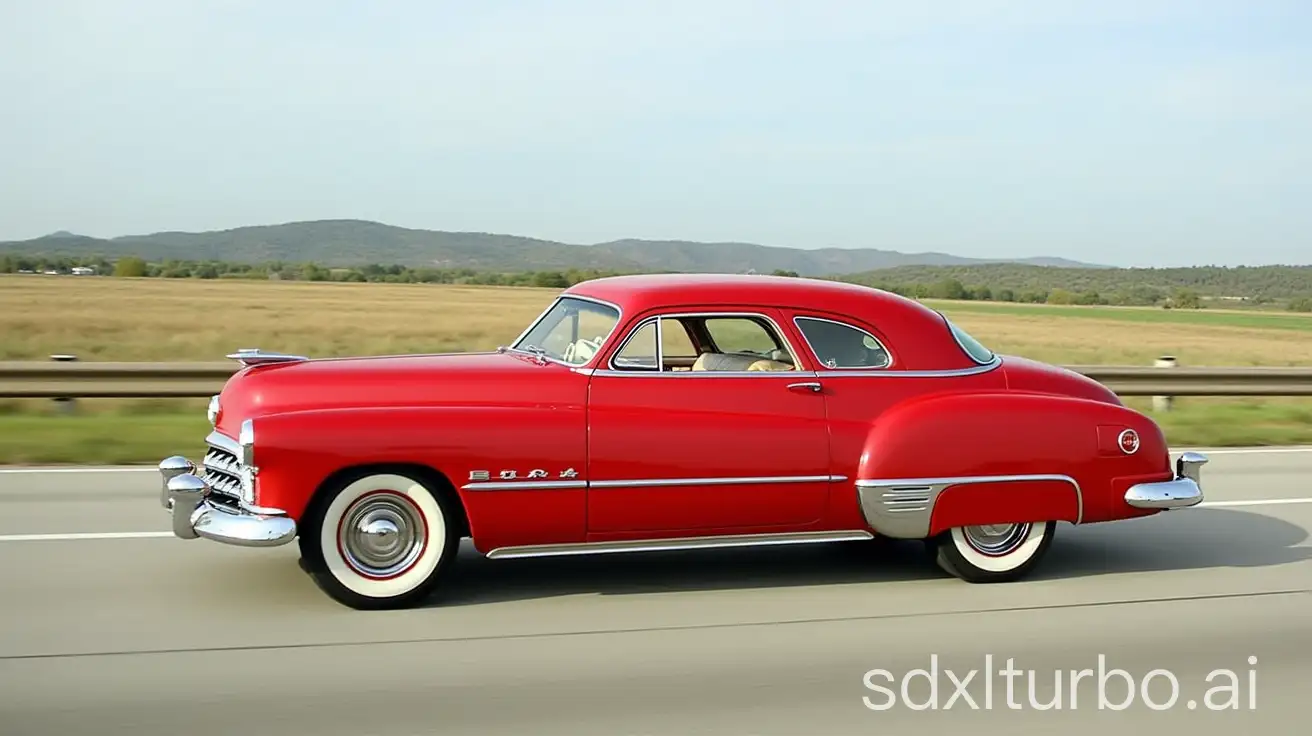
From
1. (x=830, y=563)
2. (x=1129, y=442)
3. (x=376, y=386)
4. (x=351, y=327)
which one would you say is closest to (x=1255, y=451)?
(x=1129, y=442)

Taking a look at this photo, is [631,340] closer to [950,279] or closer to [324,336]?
[324,336]

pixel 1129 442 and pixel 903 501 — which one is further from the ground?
pixel 1129 442

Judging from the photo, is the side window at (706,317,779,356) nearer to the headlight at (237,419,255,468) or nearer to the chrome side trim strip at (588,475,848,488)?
the chrome side trim strip at (588,475,848,488)

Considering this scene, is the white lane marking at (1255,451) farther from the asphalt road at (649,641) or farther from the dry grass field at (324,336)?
the asphalt road at (649,641)

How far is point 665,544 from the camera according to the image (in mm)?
5875

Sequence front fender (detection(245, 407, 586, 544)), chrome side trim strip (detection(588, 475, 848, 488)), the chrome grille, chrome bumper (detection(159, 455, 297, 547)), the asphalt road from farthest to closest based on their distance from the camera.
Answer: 1. chrome side trim strip (detection(588, 475, 848, 488))
2. the chrome grille
3. front fender (detection(245, 407, 586, 544))
4. chrome bumper (detection(159, 455, 297, 547))
5. the asphalt road

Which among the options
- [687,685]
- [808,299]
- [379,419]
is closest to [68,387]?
[379,419]

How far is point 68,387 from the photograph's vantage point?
457 inches

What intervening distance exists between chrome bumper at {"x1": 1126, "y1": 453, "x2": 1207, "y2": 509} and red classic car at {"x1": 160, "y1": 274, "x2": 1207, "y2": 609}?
0.04 ft

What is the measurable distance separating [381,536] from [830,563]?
242 cm

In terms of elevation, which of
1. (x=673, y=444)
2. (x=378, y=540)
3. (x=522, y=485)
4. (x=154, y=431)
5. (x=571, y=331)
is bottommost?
(x=154, y=431)

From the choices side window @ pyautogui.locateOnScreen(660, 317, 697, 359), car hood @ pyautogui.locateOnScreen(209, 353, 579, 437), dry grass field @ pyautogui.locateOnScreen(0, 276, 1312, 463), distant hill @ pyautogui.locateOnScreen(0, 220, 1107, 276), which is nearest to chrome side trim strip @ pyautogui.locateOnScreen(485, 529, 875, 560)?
car hood @ pyautogui.locateOnScreen(209, 353, 579, 437)

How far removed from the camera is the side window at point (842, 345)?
6211 mm

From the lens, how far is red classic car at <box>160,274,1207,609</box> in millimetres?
5559
